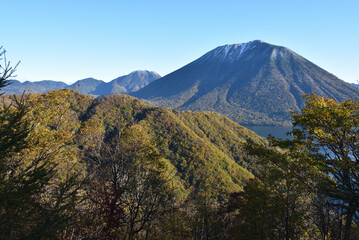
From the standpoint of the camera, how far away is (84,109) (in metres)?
178

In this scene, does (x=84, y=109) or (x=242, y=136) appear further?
(x=242, y=136)

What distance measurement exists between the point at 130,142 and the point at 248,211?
12.1m

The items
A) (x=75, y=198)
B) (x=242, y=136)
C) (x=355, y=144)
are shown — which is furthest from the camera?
(x=242, y=136)

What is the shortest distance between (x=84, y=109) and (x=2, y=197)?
191458 mm

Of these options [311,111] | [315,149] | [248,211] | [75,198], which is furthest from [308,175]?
[75,198]

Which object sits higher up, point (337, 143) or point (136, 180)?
point (337, 143)

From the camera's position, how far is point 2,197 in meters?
5.88

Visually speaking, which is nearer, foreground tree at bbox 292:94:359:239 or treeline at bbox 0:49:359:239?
treeline at bbox 0:49:359:239

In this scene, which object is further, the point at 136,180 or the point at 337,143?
the point at 136,180

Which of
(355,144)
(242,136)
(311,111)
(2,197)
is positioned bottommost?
(242,136)

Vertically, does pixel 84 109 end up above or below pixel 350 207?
above

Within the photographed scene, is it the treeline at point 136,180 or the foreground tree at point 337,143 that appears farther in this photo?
the foreground tree at point 337,143

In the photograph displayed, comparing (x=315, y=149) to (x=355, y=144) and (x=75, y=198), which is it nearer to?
(x=355, y=144)

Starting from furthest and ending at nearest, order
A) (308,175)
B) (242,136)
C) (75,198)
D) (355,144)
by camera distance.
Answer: (242,136)
(308,175)
(355,144)
(75,198)
